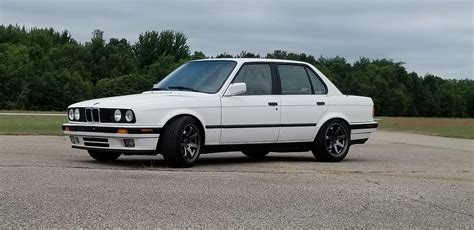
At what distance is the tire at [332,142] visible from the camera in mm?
11359

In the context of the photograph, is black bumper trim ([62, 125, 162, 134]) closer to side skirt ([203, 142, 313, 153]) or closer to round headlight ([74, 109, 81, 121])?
round headlight ([74, 109, 81, 121])

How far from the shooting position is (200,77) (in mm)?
10602

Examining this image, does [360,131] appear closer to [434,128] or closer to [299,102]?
[299,102]

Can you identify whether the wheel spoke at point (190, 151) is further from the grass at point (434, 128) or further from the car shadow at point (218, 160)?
the grass at point (434, 128)

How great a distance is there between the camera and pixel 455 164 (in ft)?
40.0

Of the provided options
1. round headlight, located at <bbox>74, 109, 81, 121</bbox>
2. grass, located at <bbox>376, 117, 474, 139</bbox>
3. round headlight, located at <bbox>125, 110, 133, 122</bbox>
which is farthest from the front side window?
grass, located at <bbox>376, 117, 474, 139</bbox>

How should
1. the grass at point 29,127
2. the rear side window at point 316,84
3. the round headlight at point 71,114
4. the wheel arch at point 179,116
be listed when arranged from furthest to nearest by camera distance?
the grass at point 29,127 → the rear side window at point 316,84 → the round headlight at point 71,114 → the wheel arch at point 179,116

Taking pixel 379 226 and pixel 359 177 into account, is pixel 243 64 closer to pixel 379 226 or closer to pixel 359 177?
pixel 359 177

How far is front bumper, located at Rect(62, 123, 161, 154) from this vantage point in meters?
9.29

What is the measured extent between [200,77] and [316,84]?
213cm

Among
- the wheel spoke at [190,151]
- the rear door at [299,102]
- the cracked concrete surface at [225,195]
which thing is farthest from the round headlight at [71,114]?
the rear door at [299,102]

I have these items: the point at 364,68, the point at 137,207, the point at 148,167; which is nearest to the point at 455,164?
the point at 148,167

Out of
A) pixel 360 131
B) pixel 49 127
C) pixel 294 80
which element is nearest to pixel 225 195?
pixel 294 80

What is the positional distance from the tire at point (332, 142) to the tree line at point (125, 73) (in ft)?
226
